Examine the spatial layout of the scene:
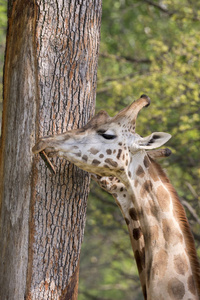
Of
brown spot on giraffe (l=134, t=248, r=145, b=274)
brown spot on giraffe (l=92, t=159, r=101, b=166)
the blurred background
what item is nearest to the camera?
brown spot on giraffe (l=92, t=159, r=101, b=166)

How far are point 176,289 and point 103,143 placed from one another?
49.0 inches

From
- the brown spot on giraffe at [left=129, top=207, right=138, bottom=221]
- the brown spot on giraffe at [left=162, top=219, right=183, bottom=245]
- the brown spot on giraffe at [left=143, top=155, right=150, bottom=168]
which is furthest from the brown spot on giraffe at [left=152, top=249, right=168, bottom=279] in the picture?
the brown spot on giraffe at [left=143, top=155, right=150, bottom=168]

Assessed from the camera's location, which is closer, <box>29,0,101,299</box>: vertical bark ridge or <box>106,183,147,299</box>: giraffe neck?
<box>29,0,101,299</box>: vertical bark ridge

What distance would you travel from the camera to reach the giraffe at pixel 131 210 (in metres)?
3.57

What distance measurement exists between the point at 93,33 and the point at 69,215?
1540 mm

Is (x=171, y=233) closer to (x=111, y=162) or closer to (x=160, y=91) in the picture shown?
(x=111, y=162)

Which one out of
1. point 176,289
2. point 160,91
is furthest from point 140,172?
point 160,91

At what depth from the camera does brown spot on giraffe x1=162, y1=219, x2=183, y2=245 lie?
10.8 ft

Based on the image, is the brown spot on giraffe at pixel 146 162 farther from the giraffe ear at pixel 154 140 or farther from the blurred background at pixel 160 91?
the blurred background at pixel 160 91

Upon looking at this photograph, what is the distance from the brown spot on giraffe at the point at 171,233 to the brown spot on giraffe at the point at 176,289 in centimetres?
30

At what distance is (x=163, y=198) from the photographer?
3.40 m

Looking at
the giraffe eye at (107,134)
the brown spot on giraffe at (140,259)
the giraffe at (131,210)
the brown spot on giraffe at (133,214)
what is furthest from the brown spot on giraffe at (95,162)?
the brown spot on giraffe at (140,259)

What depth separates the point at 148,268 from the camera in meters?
3.30

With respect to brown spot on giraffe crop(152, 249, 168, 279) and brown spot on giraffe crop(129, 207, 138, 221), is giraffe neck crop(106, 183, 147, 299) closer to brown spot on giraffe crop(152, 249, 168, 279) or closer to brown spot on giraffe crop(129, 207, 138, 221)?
brown spot on giraffe crop(129, 207, 138, 221)
